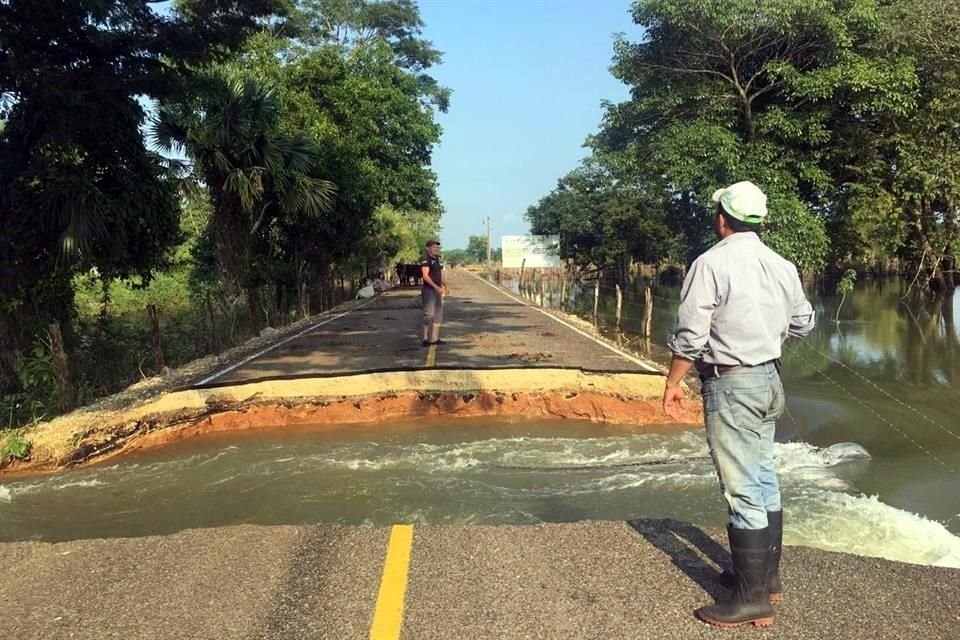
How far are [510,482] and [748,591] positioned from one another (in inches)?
149

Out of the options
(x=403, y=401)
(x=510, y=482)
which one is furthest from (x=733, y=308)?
(x=403, y=401)

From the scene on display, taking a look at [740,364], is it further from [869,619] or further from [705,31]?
[705,31]

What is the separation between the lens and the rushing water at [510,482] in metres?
5.95

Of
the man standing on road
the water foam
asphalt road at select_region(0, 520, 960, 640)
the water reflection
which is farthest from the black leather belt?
the man standing on road

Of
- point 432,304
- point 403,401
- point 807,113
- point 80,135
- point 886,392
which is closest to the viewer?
point 80,135

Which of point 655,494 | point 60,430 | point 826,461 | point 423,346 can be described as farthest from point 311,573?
point 423,346

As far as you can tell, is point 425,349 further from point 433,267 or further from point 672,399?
point 672,399

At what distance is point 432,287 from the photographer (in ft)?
42.9

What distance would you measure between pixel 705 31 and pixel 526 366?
12989mm

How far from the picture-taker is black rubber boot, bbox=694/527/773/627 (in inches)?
132

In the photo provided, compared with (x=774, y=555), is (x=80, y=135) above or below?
above

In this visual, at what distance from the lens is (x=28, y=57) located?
903 centimetres

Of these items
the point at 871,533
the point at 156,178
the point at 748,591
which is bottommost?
the point at 871,533

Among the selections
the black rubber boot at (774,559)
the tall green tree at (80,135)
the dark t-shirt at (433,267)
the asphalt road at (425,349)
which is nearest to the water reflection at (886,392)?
the asphalt road at (425,349)
